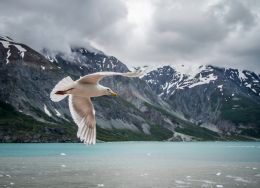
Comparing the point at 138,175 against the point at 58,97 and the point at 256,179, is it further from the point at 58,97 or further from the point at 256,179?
the point at 58,97

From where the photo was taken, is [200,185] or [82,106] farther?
[200,185]

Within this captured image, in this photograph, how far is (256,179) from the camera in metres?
Result: 59.2

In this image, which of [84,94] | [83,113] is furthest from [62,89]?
[83,113]

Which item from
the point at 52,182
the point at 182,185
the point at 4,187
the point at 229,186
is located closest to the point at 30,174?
the point at 52,182

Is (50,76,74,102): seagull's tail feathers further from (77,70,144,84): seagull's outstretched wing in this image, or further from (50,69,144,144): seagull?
(77,70,144,84): seagull's outstretched wing

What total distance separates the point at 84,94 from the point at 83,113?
5.15ft

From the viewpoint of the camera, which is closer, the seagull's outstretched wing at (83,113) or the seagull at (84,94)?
the seagull at (84,94)

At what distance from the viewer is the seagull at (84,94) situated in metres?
11.4

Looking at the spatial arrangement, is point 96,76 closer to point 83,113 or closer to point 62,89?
point 62,89

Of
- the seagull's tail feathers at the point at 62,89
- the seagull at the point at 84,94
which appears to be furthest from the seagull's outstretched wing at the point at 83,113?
the seagull's tail feathers at the point at 62,89

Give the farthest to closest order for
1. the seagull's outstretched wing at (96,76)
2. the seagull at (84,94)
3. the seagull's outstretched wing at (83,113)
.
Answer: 1. the seagull's outstretched wing at (83,113)
2. the seagull at (84,94)
3. the seagull's outstretched wing at (96,76)

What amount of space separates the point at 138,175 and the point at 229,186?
18.8 m

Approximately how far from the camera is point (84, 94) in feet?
39.9

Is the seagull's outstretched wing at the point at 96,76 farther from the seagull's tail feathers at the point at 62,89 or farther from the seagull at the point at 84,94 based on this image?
the seagull's tail feathers at the point at 62,89
